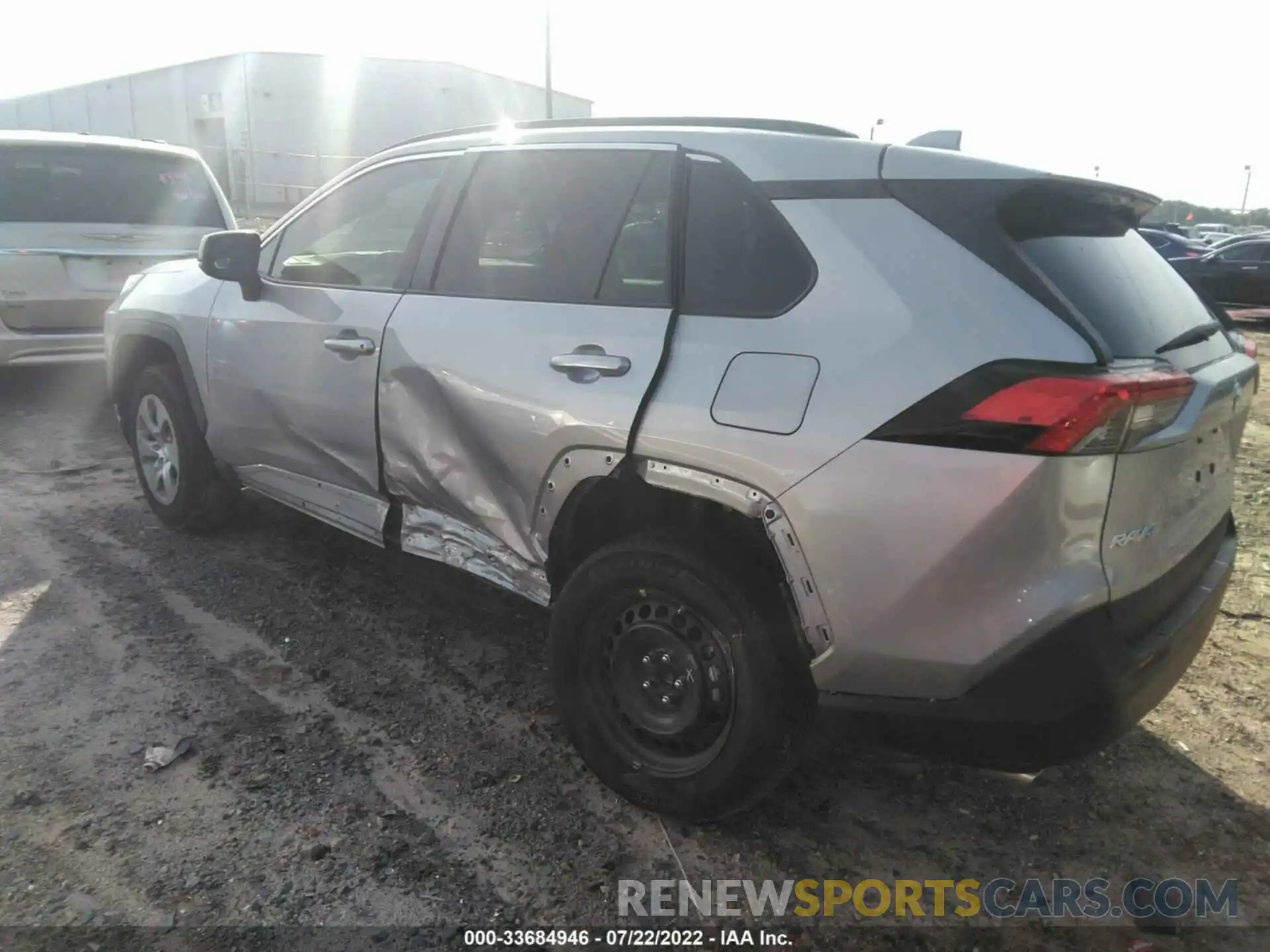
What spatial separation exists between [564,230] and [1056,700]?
1907 mm

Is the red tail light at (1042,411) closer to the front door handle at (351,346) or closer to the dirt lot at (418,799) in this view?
the dirt lot at (418,799)

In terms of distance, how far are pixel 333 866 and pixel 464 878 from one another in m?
0.34

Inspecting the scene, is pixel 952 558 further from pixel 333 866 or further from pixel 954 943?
pixel 333 866

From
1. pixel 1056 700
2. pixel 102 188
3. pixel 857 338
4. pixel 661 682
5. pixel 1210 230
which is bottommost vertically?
pixel 661 682

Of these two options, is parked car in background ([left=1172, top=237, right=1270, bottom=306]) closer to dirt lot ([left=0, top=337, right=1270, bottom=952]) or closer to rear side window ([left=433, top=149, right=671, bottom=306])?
dirt lot ([left=0, top=337, right=1270, bottom=952])

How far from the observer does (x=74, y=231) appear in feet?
20.4

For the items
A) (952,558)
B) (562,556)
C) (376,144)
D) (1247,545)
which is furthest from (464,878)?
Result: (376,144)

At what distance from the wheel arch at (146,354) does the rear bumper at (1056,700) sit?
3.28m

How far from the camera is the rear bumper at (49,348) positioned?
19.7ft

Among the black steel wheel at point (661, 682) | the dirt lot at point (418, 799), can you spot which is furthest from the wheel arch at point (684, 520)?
the dirt lot at point (418, 799)

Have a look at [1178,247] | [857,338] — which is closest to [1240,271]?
[1178,247]

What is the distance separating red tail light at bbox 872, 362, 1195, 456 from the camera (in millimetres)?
1825

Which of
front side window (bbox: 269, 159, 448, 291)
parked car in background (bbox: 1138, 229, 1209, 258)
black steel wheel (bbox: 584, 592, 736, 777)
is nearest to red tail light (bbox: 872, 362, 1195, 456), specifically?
black steel wheel (bbox: 584, 592, 736, 777)

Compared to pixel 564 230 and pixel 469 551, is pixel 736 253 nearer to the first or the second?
pixel 564 230
